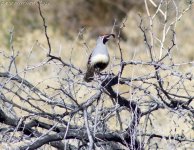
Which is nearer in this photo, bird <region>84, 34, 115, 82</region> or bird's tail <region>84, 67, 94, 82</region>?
bird's tail <region>84, 67, 94, 82</region>

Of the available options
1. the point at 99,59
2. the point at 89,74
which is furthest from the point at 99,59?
the point at 89,74

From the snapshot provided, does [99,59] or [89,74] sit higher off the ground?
[99,59]

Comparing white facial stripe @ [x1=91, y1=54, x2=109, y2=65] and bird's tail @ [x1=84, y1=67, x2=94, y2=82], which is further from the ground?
white facial stripe @ [x1=91, y1=54, x2=109, y2=65]

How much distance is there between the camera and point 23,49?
9492mm

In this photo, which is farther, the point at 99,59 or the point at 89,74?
the point at 99,59

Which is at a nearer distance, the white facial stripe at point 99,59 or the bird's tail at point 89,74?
the bird's tail at point 89,74

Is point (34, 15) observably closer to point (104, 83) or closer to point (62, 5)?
point (62, 5)

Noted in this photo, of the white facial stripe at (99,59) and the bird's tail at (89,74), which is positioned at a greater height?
the white facial stripe at (99,59)

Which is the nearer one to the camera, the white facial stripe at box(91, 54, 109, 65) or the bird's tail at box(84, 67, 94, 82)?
the bird's tail at box(84, 67, 94, 82)

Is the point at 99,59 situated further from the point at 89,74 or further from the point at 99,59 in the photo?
the point at 89,74

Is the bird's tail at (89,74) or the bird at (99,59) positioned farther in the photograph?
the bird at (99,59)

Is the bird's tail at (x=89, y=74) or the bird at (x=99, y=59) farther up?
the bird at (x=99, y=59)

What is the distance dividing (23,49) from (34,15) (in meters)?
4.05

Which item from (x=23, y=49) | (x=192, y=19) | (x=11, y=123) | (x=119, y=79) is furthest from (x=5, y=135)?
(x=192, y=19)
